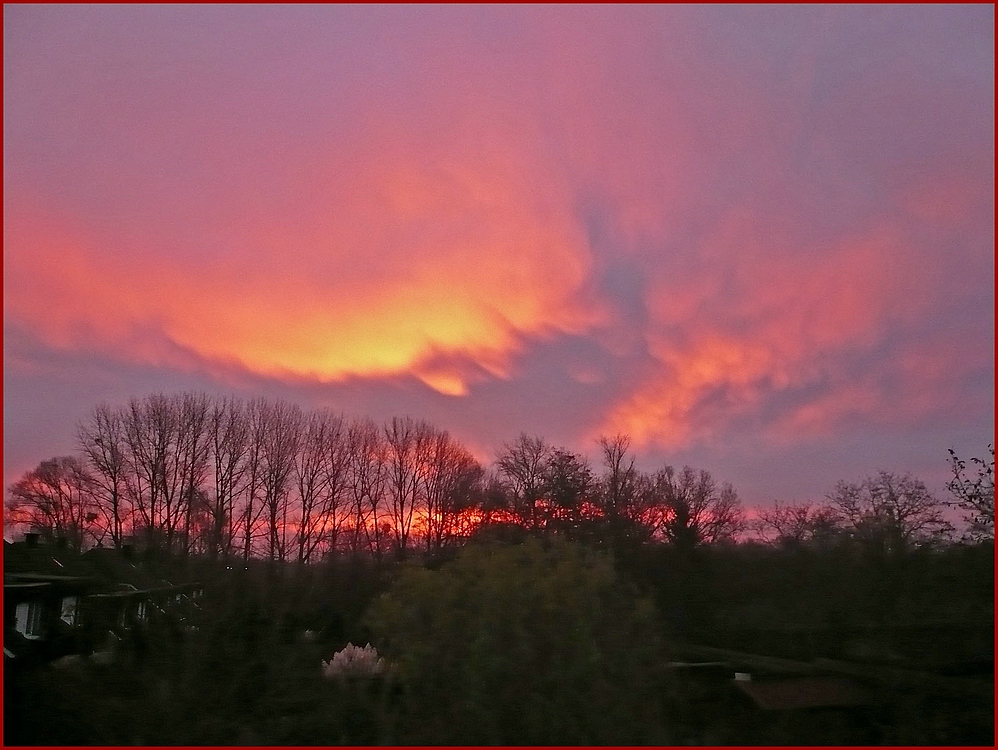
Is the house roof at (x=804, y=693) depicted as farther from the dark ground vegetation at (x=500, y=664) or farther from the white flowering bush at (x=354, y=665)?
the white flowering bush at (x=354, y=665)

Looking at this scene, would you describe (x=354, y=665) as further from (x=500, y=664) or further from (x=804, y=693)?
(x=804, y=693)

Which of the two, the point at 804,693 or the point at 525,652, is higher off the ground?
the point at 525,652

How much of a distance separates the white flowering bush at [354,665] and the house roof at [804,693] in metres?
3.41

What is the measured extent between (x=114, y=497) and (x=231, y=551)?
3079 cm

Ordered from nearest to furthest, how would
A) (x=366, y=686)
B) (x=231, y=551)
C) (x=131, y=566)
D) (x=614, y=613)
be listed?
1. (x=366, y=686)
2. (x=614, y=613)
3. (x=131, y=566)
4. (x=231, y=551)

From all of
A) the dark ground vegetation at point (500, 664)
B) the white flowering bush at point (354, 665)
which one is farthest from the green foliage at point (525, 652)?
the white flowering bush at point (354, 665)

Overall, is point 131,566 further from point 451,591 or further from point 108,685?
point 451,591

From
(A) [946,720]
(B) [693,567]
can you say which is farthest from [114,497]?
(A) [946,720]

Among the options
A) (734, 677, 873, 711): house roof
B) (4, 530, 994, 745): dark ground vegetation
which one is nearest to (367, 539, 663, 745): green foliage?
(4, 530, 994, 745): dark ground vegetation

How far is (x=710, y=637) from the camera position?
8.19 m

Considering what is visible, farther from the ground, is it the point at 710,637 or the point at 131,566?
the point at 131,566

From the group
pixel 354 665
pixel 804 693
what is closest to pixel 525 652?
pixel 354 665

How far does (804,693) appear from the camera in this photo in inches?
278

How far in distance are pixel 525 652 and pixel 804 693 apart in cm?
301
